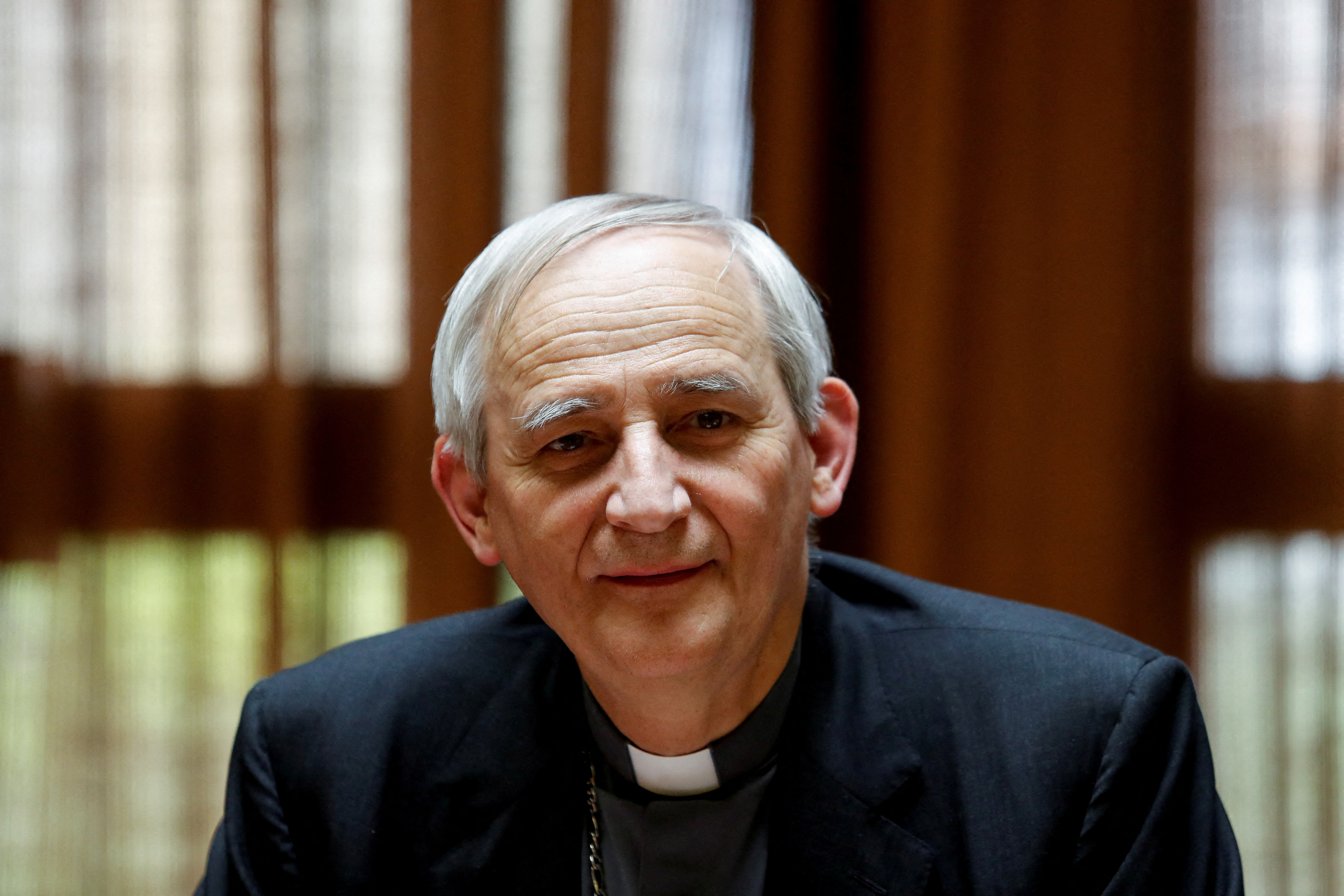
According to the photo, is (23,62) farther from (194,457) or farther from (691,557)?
(691,557)

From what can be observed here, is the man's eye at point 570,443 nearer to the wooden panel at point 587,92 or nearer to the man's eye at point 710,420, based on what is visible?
the man's eye at point 710,420

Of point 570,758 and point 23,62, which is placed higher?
point 23,62

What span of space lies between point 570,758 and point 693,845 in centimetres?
19

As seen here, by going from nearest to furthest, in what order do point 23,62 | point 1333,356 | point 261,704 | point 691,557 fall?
point 691,557 → point 261,704 → point 1333,356 → point 23,62

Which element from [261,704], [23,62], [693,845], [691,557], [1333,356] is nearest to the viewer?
[691,557]

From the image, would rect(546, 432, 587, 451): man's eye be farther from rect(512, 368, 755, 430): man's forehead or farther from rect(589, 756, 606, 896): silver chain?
rect(589, 756, 606, 896): silver chain

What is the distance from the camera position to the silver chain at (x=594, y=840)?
136 centimetres

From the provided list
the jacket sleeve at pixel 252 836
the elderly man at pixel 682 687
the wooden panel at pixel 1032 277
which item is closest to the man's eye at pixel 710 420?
the elderly man at pixel 682 687

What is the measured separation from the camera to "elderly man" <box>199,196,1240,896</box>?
121 centimetres

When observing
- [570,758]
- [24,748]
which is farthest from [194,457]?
[570,758]

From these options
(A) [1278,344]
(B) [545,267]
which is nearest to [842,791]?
(B) [545,267]

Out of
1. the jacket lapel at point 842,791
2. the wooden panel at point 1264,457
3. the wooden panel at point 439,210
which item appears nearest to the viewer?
the jacket lapel at point 842,791

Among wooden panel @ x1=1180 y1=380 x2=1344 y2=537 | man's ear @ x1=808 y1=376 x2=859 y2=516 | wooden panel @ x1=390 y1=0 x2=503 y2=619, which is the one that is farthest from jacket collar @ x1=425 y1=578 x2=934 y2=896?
wooden panel @ x1=1180 y1=380 x2=1344 y2=537

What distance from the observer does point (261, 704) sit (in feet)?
4.80
